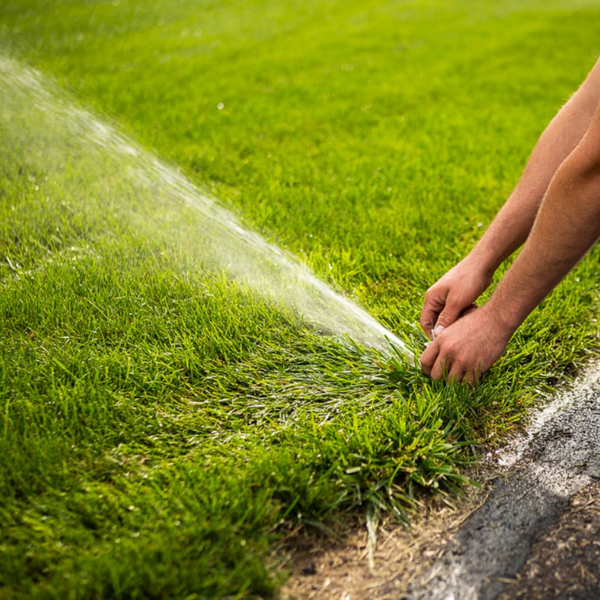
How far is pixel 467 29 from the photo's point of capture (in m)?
8.29

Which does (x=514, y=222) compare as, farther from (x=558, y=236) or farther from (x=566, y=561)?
(x=566, y=561)

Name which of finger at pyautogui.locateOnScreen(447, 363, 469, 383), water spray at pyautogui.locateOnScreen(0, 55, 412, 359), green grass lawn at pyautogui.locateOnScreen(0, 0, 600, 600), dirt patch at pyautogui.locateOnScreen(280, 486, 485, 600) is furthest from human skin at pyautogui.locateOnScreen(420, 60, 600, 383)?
dirt patch at pyautogui.locateOnScreen(280, 486, 485, 600)

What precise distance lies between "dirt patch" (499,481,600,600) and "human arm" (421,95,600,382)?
0.49 metres

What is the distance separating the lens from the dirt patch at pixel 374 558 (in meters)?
1.46

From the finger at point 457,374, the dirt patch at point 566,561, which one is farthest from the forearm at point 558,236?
the dirt patch at point 566,561

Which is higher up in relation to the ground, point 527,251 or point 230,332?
point 527,251

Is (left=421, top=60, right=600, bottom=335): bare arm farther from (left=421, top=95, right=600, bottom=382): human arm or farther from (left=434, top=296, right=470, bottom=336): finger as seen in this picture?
(left=421, top=95, right=600, bottom=382): human arm

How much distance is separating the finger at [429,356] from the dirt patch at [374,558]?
0.47 metres

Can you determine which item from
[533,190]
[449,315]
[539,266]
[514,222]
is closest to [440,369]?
[449,315]

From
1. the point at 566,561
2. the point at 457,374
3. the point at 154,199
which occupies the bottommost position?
the point at 566,561

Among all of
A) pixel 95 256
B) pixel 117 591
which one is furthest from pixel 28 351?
pixel 117 591

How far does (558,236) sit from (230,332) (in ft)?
4.01

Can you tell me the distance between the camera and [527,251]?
5.57ft

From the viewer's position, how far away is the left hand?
1.83 meters
